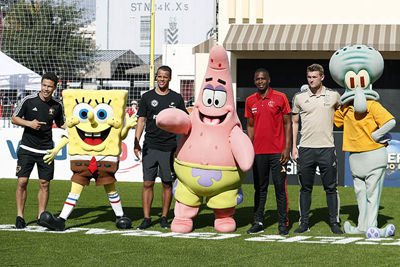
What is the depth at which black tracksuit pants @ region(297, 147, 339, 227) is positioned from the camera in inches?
355

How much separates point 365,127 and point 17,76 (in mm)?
A: 15137

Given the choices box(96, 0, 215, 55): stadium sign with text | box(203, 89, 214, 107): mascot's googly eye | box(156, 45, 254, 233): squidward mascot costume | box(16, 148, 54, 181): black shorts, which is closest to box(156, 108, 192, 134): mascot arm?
box(156, 45, 254, 233): squidward mascot costume

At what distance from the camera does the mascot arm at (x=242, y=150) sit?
8.56 meters

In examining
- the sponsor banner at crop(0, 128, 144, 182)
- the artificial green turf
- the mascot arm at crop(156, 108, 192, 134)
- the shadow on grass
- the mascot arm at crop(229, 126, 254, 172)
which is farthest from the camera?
the sponsor banner at crop(0, 128, 144, 182)

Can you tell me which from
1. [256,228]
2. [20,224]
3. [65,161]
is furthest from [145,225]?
[65,161]

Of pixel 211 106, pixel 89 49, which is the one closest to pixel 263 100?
pixel 211 106

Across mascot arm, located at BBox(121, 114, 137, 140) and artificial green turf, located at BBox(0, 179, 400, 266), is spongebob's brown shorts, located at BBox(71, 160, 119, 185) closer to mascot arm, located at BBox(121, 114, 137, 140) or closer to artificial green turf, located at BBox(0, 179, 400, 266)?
mascot arm, located at BBox(121, 114, 137, 140)

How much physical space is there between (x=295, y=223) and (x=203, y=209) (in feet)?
5.89

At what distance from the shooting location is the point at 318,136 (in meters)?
8.99

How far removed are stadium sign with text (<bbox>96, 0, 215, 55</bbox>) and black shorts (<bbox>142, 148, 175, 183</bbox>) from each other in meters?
28.6

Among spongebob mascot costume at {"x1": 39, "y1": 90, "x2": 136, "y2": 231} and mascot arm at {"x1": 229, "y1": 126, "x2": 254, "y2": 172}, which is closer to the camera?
mascot arm at {"x1": 229, "y1": 126, "x2": 254, "y2": 172}

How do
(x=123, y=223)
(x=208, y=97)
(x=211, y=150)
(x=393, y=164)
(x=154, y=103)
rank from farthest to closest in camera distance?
(x=393, y=164), (x=154, y=103), (x=123, y=223), (x=208, y=97), (x=211, y=150)

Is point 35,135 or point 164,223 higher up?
point 35,135

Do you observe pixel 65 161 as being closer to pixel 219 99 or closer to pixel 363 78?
pixel 219 99
